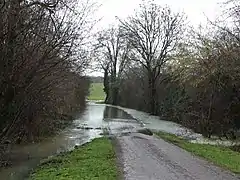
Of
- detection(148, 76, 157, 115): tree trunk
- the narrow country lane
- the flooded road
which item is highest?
detection(148, 76, 157, 115): tree trunk

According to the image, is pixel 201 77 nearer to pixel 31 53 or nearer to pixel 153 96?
pixel 31 53

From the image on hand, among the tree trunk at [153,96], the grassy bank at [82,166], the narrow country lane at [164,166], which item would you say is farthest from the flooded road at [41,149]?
the tree trunk at [153,96]

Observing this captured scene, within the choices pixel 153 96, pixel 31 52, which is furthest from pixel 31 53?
pixel 153 96

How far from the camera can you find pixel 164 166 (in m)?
13.5

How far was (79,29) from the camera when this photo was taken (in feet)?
57.5

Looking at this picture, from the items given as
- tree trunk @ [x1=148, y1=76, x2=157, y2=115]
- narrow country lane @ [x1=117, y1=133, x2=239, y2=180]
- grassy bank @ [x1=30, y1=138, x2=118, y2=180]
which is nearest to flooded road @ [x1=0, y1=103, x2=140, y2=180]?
grassy bank @ [x1=30, y1=138, x2=118, y2=180]

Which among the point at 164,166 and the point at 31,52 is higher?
the point at 31,52

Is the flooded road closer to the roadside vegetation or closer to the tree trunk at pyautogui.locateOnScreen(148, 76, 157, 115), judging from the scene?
the roadside vegetation

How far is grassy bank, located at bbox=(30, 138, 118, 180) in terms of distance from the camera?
12.3 m

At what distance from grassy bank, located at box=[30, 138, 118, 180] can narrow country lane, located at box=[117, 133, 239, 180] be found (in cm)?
48

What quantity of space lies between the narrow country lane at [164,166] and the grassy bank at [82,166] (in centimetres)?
48

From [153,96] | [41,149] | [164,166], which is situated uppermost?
[153,96]

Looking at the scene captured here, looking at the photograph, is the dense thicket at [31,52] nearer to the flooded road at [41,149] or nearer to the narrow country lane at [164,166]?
the flooded road at [41,149]

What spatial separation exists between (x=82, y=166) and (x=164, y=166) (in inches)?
113
